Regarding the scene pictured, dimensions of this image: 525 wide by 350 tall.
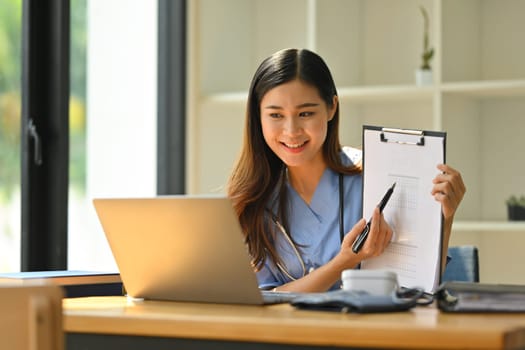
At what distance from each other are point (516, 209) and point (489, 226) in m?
0.15

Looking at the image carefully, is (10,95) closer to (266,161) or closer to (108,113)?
(108,113)

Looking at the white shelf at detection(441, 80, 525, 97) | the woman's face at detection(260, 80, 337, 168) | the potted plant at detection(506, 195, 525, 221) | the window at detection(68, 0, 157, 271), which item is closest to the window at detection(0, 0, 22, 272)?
the window at detection(68, 0, 157, 271)

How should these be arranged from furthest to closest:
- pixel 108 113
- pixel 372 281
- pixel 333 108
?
pixel 108 113 < pixel 333 108 < pixel 372 281

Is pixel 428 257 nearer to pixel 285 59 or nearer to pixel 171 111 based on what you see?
pixel 285 59

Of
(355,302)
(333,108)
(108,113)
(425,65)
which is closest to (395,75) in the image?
(425,65)

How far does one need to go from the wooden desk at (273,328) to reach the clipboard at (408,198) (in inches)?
16.0

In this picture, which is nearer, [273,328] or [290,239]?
[273,328]

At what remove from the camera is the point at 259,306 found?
1.72m

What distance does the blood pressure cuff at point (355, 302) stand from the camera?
1.55m

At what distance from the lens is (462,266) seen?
2.48 meters

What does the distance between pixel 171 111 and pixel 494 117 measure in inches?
49.7

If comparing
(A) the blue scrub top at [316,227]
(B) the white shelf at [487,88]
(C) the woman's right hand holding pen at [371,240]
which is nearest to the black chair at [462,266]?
(A) the blue scrub top at [316,227]

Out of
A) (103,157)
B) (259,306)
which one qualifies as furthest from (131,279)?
(103,157)

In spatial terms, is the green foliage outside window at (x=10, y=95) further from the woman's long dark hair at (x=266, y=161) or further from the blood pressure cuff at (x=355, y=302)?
the blood pressure cuff at (x=355, y=302)
